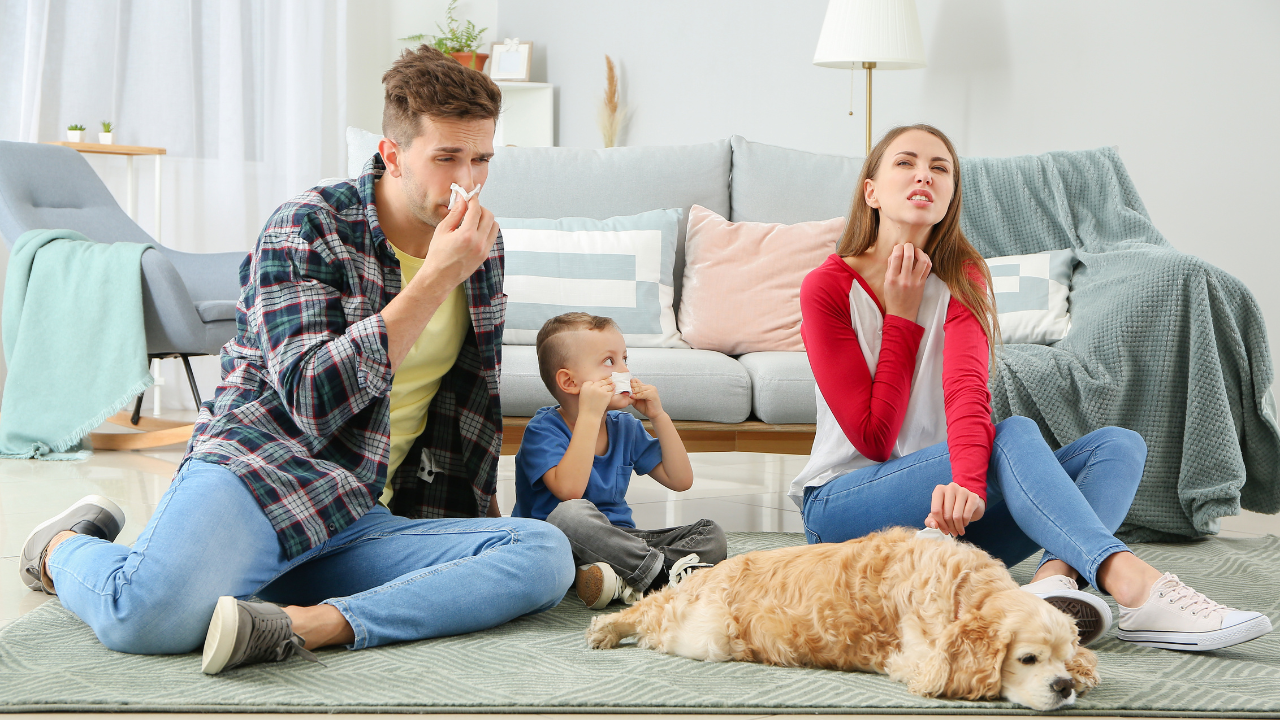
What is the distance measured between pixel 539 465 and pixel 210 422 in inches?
21.1

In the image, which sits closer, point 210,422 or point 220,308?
point 210,422

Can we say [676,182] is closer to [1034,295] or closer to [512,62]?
[1034,295]

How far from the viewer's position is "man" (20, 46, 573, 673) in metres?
1.31

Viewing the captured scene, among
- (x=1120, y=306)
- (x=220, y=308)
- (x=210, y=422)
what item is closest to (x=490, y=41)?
(x=220, y=308)

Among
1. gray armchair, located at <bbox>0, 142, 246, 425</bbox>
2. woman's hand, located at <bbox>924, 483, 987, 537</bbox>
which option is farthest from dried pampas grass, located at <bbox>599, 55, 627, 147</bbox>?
woman's hand, located at <bbox>924, 483, 987, 537</bbox>

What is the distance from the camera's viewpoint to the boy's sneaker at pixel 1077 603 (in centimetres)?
133

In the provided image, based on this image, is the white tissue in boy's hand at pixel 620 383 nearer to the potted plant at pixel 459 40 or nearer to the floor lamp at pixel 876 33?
the floor lamp at pixel 876 33

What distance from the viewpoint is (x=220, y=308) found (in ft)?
10.9

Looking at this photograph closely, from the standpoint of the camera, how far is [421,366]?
5.33 feet

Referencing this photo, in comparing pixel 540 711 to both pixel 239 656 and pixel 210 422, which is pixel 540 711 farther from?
pixel 210 422

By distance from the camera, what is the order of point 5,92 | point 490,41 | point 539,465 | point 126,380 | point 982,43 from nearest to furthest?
1. point 539,465
2. point 126,380
3. point 982,43
4. point 5,92
5. point 490,41

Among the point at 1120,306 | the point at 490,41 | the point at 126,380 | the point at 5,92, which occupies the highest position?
the point at 490,41

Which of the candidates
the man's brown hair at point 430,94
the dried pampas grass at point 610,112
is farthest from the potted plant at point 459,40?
the man's brown hair at point 430,94

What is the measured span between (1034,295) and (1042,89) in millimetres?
1255
